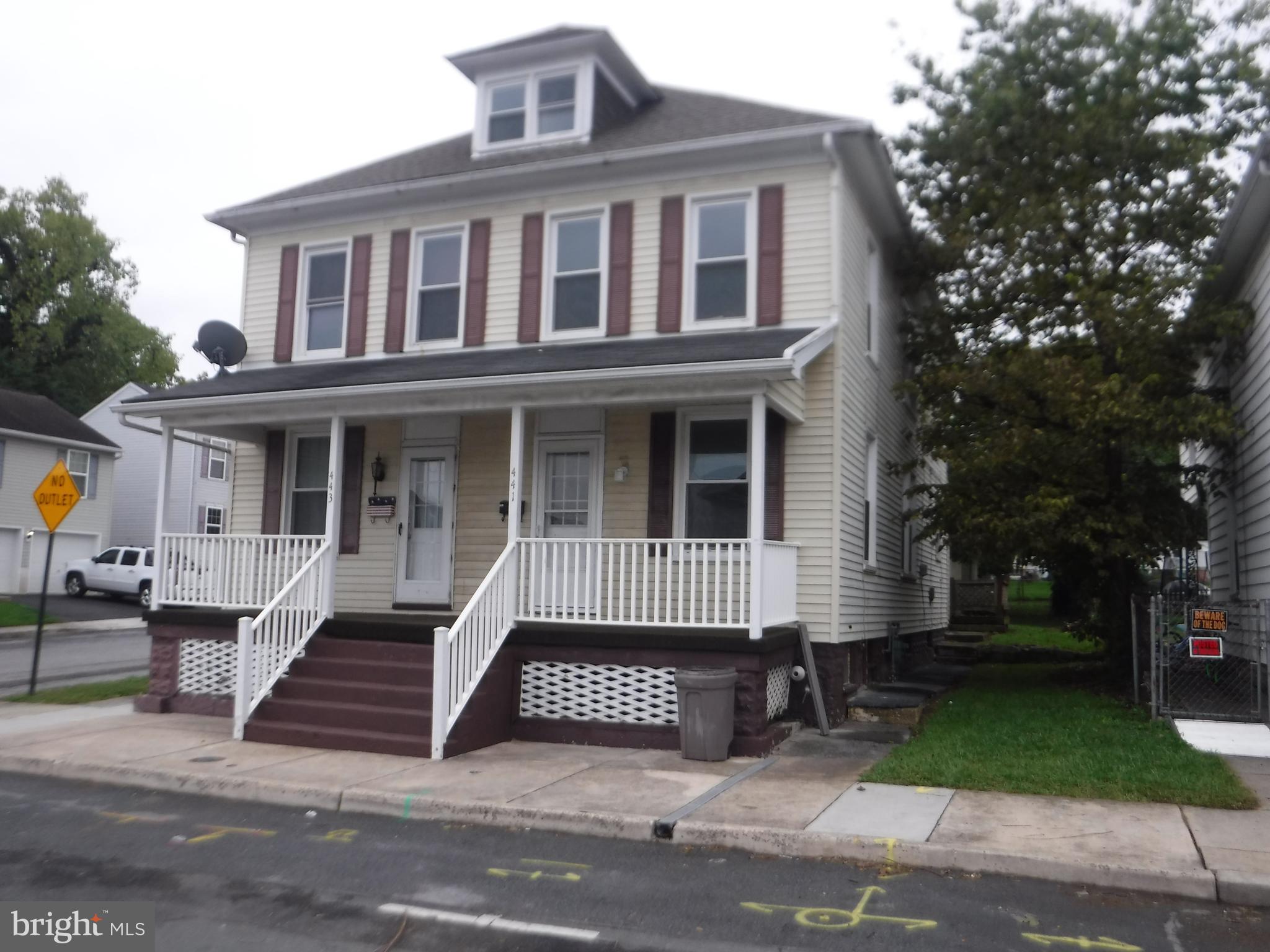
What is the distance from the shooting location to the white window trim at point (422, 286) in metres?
13.7

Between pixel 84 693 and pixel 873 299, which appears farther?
pixel 873 299

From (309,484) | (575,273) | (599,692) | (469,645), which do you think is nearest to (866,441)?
(575,273)

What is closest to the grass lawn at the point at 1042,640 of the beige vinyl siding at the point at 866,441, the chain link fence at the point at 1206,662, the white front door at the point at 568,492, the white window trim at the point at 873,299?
the beige vinyl siding at the point at 866,441

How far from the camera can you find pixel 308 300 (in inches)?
578

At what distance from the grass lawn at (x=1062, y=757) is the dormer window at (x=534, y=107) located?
28.8 ft

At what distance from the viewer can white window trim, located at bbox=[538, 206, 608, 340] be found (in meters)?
12.9

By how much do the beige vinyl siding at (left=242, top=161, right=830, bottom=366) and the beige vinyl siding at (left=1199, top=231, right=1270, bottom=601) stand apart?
16.6ft

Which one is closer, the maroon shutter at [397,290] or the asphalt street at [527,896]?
the asphalt street at [527,896]

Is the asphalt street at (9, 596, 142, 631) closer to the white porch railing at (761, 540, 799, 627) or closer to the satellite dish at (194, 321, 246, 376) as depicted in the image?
the satellite dish at (194, 321, 246, 376)

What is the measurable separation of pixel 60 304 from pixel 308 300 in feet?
149

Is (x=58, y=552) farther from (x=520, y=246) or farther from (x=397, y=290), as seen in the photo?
(x=520, y=246)

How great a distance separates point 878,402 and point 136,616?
22.8 metres

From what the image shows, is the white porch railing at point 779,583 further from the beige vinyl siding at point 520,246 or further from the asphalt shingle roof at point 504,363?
the beige vinyl siding at point 520,246

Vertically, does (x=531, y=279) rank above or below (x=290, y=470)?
above
